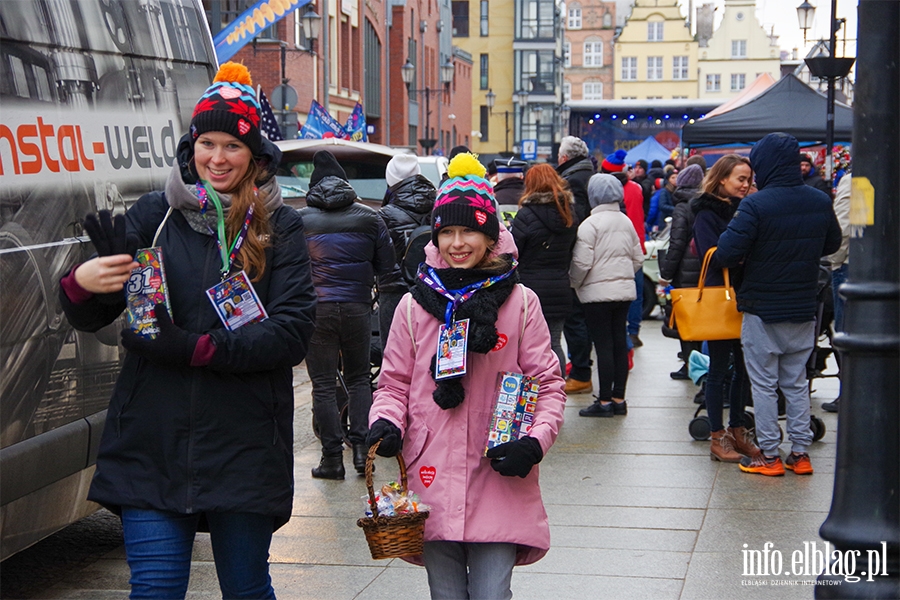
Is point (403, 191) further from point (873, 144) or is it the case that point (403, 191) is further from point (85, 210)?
point (873, 144)

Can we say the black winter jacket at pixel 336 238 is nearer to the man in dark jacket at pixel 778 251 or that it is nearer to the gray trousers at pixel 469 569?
the man in dark jacket at pixel 778 251

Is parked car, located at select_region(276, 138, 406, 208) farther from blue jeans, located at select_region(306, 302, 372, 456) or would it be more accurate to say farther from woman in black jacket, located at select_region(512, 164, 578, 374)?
blue jeans, located at select_region(306, 302, 372, 456)

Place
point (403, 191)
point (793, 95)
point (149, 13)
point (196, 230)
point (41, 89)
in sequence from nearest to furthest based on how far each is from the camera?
1. point (196, 230)
2. point (41, 89)
3. point (149, 13)
4. point (403, 191)
5. point (793, 95)

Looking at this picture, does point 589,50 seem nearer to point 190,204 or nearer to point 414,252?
point 414,252

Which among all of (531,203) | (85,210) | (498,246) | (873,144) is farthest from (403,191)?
(873,144)

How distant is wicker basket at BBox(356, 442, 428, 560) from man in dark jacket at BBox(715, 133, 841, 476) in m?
3.95

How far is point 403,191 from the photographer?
8.49 m

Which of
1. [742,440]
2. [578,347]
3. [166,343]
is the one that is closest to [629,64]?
[578,347]

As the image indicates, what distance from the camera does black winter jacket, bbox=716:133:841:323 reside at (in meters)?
6.95

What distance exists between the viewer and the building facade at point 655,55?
100250 millimetres

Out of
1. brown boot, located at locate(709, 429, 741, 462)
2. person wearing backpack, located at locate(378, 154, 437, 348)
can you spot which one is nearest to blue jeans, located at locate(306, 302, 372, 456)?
person wearing backpack, located at locate(378, 154, 437, 348)

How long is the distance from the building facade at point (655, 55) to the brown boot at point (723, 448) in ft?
314

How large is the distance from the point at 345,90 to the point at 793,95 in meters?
25.5

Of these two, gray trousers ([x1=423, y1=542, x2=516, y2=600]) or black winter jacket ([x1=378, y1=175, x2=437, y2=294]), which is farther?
black winter jacket ([x1=378, y1=175, x2=437, y2=294])
